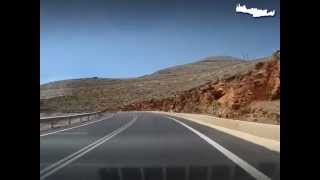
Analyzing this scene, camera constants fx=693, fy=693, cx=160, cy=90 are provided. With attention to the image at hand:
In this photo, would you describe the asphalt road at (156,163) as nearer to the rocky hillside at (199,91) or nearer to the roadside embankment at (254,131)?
the roadside embankment at (254,131)

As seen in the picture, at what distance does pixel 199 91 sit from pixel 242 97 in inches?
804

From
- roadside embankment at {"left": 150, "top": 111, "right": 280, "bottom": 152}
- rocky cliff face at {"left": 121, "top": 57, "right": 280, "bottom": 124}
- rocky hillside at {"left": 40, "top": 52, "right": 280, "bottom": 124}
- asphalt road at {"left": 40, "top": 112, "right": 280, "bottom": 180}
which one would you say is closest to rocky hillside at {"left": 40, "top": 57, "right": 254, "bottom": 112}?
rocky hillside at {"left": 40, "top": 52, "right": 280, "bottom": 124}

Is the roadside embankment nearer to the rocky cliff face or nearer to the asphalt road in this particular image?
the asphalt road

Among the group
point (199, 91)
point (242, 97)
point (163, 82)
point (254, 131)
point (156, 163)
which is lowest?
point (156, 163)

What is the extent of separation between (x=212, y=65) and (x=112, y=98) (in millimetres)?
8899

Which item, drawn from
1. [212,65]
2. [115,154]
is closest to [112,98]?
[212,65]

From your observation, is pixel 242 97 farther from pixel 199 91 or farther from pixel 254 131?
pixel 199 91

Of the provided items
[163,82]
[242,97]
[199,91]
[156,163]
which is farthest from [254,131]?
[163,82]

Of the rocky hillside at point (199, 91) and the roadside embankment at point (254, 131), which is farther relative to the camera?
the rocky hillside at point (199, 91)

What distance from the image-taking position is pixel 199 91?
5894 centimetres

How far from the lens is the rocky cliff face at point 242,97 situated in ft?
98.7

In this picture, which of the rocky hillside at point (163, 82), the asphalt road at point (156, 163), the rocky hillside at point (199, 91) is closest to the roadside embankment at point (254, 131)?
the asphalt road at point (156, 163)

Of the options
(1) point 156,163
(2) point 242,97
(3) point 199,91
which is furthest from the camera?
(3) point 199,91
